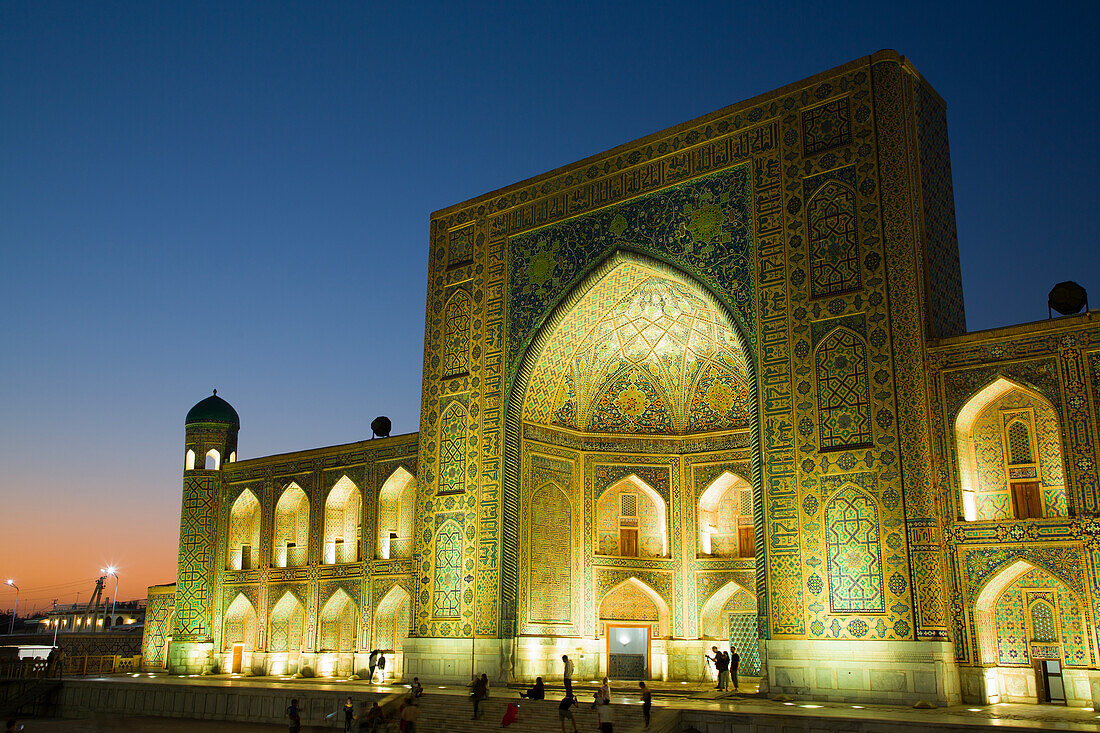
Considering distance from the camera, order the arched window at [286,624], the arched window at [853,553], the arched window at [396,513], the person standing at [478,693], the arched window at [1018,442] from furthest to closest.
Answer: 1. the arched window at [286,624]
2. the arched window at [396,513]
3. the person standing at [478,693]
4. the arched window at [1018,442]
5. the arched window at [853,553]

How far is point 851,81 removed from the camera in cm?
1169

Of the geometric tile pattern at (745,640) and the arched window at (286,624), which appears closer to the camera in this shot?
the geometric tile pattern at (745,640)

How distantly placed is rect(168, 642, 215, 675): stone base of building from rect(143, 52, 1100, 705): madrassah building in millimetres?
68

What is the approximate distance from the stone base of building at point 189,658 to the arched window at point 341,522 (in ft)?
10.8

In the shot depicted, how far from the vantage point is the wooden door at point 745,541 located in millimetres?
15484

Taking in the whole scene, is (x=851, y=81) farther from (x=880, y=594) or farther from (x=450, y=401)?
(x=450, y=401)

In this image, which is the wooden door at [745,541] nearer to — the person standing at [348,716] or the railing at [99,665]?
the person standing at [348,716]

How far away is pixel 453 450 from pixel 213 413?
7.71 m

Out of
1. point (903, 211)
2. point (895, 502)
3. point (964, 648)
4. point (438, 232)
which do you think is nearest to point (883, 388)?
point (895, 502)

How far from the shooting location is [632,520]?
52.8ft

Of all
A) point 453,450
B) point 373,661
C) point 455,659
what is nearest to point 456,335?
point 453,450

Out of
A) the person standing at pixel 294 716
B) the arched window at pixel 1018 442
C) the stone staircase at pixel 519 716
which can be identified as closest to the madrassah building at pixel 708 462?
the arched window at pixel 1018 442

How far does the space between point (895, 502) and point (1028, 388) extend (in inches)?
71.2

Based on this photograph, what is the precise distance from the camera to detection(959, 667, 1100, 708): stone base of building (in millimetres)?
9633
